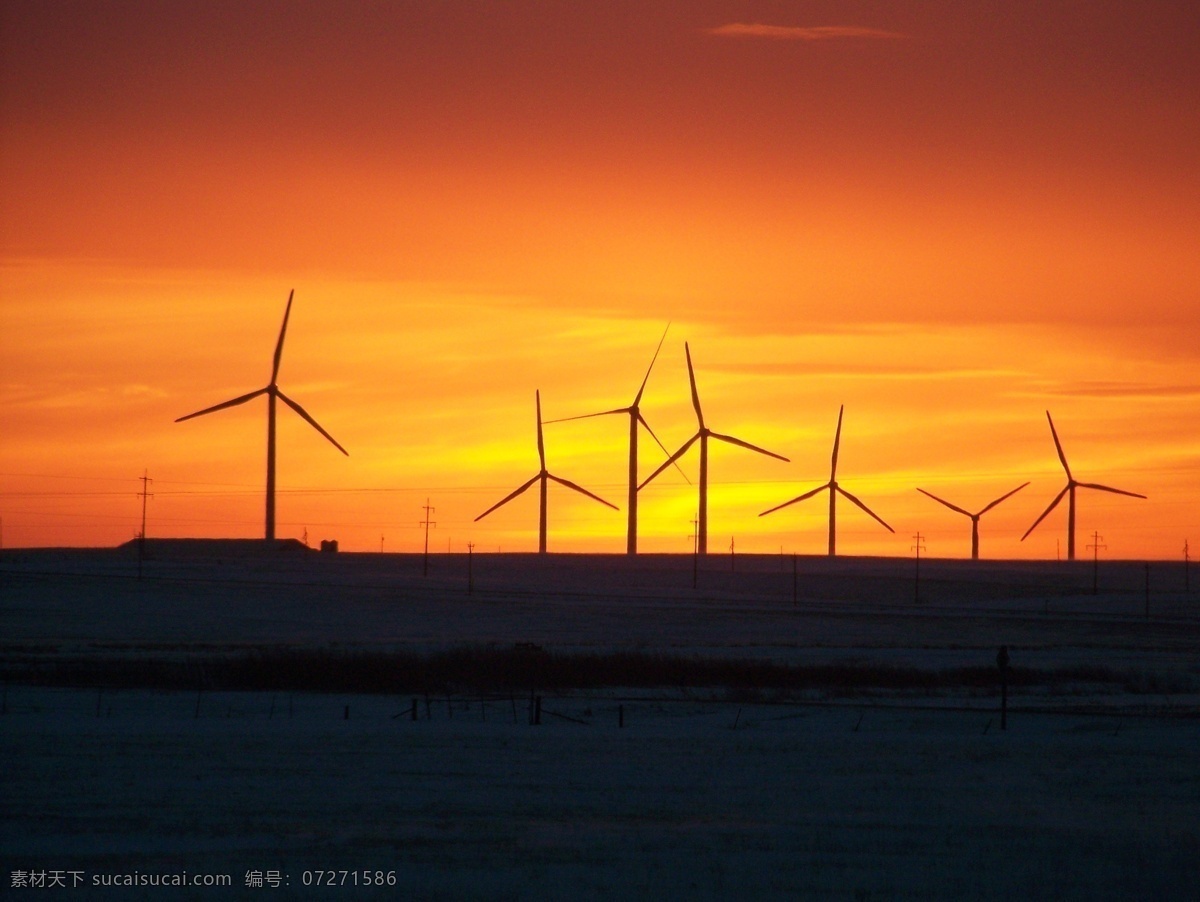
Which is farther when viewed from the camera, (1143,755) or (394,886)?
(1143,755)

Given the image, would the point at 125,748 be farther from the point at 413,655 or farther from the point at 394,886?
the point at 413,655

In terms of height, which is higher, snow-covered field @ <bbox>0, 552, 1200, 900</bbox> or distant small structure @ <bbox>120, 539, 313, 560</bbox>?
distant small structure @ <bbox>120, 539, 313, 560</bbox>

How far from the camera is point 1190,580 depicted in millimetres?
145125

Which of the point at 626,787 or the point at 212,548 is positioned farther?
the point at 212,548

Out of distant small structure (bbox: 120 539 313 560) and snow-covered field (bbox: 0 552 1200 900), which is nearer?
snow-covered field (bbox: 0 552 1200 900)

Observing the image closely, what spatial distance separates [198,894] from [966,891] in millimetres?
9907

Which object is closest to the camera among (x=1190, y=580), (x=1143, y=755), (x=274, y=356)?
(x=1143, y=755)

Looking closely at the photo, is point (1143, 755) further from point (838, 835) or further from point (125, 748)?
point (125, 748)

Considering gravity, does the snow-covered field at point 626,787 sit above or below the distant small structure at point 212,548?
below

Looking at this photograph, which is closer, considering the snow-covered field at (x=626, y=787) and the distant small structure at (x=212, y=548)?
the snow-covered field at (x=626, y=787)

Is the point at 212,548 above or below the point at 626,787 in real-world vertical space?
above

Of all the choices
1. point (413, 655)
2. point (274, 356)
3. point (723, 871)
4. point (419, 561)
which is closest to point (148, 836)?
point (723, 871)

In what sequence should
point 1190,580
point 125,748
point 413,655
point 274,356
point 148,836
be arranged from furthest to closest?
point 1190,580 → point 274,356 → point 413,655 → point 125,748 → point 148,836

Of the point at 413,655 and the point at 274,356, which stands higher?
the point at 274,356
